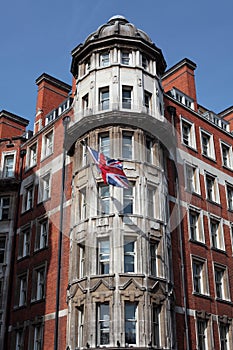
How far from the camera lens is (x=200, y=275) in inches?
1328

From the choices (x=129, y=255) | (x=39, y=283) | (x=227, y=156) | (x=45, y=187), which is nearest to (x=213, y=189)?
(x=227, y=156)

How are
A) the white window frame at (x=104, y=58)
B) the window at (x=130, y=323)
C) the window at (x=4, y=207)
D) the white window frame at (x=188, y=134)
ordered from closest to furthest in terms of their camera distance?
1. the window at (x=130, y=323)
2. the white window frame at (x=104, y=58)
3. the white window frame at (x=188, y=134)
4. the window at (x=4, y=207)

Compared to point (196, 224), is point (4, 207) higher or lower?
higher

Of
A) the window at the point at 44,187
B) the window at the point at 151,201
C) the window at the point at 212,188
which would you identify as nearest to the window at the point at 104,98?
the window at the point at 151,201

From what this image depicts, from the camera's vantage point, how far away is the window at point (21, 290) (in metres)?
35.1

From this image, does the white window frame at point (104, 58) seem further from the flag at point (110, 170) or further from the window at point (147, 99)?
the flag at point (110, 170)

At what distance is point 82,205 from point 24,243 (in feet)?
27.7

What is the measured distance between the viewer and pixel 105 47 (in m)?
35.2

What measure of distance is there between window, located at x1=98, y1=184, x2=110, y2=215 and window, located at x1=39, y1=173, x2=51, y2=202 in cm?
719

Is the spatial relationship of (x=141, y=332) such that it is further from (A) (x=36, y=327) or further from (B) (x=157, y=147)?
(B) (x=157, y=147)

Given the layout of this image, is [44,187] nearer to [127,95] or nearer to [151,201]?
[127,95]

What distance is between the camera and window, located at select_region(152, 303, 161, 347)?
2664 centimetres

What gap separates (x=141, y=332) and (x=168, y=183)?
36.4 feet

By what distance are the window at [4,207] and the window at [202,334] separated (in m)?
17.3
